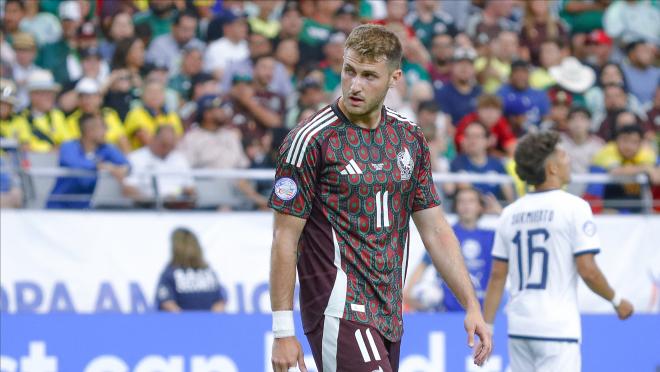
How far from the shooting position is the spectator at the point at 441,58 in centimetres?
1521

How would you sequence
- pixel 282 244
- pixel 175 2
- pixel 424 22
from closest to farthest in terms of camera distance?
pixel 282 244, pixel 175 2, pixel 424 22

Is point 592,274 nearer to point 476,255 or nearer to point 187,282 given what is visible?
point 476,255

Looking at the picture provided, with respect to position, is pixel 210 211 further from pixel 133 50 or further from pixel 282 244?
pixel 282 244

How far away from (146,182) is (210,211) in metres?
0.69

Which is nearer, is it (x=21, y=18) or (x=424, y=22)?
(x=21, y=18)

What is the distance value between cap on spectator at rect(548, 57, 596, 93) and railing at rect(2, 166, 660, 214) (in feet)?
10.7

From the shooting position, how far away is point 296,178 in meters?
5.50

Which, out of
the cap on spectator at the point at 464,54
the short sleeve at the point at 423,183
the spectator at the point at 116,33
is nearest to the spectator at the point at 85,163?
the spectator at the point at 116,33

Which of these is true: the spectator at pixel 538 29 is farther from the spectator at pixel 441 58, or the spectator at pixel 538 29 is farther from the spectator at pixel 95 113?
the spectator at pixel 95 113

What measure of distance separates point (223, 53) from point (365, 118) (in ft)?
29.4

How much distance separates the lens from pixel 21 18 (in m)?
14.1

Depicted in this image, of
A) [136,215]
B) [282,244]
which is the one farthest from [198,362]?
[282,244]

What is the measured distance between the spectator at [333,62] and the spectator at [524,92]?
6.99ft

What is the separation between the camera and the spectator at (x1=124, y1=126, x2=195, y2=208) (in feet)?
37.8
